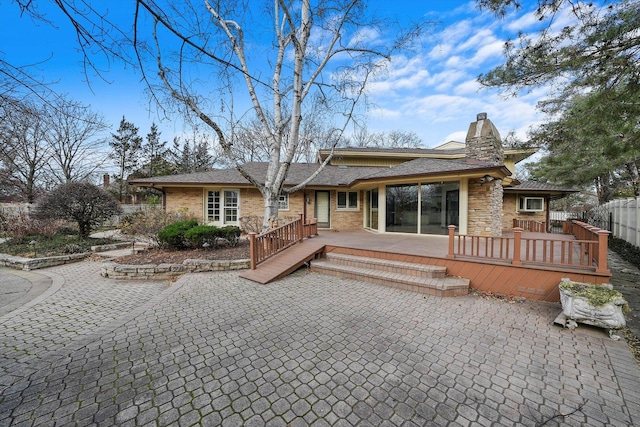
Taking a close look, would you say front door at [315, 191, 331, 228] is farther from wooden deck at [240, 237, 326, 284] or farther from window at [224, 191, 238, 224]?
wooden deck at [240, 237, 326, 284]

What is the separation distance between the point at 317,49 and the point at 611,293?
9.36 m

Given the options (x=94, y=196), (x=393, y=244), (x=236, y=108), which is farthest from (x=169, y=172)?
(x=393, y=244)

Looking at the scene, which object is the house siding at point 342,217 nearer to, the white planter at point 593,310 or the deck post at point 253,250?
the deck post at point 253,250

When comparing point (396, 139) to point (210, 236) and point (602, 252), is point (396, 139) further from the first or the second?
point (602, 252)

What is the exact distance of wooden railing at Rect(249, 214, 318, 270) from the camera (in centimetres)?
621

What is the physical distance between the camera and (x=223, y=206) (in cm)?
1193

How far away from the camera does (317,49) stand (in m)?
8.55

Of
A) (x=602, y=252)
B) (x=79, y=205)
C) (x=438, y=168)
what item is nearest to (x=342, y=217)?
(x=438, y=168)

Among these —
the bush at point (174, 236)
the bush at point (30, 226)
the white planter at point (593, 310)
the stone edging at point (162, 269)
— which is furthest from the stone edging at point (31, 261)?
the white planter at point (593, 310)

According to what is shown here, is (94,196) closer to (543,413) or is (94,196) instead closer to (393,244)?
(393,244)

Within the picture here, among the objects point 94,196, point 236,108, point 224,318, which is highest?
point 236,108

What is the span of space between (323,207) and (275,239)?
5719 millimetres

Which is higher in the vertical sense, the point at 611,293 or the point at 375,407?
the point at 611,293

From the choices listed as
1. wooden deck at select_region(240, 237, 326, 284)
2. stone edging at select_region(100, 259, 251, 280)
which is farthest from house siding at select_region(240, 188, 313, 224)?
stone edging at select_region(100, 259, 251, 280)
